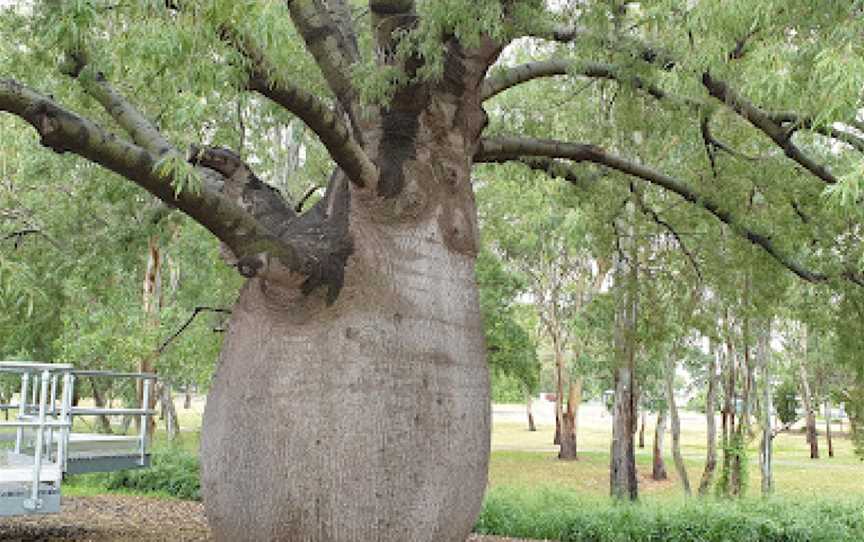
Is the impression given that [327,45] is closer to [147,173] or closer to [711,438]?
[147,173]

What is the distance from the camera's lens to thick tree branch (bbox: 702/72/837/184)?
662cm

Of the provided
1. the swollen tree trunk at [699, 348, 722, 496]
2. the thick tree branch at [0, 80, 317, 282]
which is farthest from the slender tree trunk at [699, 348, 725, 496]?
the thick tree branch at [0, 80, 317, 282]

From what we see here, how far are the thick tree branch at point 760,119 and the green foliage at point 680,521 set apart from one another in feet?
14.0

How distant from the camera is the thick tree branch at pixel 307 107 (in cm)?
449

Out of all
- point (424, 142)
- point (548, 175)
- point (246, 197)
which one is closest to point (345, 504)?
point (246, 197)

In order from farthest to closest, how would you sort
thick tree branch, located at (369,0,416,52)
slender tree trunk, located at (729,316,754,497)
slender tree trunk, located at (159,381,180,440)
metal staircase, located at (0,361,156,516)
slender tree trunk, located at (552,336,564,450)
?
1. slender tree trunk, located at (552,336,564,450)
2. slender tree trunk, located at (159,381,180,440)
3. slender tree trunk, located at (729,316,754,497)
4. thick tree branch, located at (369,0,416,52)
5. metal staircase, located at (0,361,156,516)

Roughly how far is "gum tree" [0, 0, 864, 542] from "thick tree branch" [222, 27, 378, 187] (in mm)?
13

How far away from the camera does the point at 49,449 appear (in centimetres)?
721

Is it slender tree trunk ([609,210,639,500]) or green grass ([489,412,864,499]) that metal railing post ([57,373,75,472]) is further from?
green grass ([489,412,864,499])

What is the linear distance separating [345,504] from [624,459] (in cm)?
1013

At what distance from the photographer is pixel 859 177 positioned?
3504 millimetres

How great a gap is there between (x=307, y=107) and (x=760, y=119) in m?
4.04

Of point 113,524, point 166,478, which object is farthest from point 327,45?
point 166,478

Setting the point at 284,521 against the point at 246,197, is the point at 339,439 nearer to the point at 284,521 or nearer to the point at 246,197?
the point at 284,521
